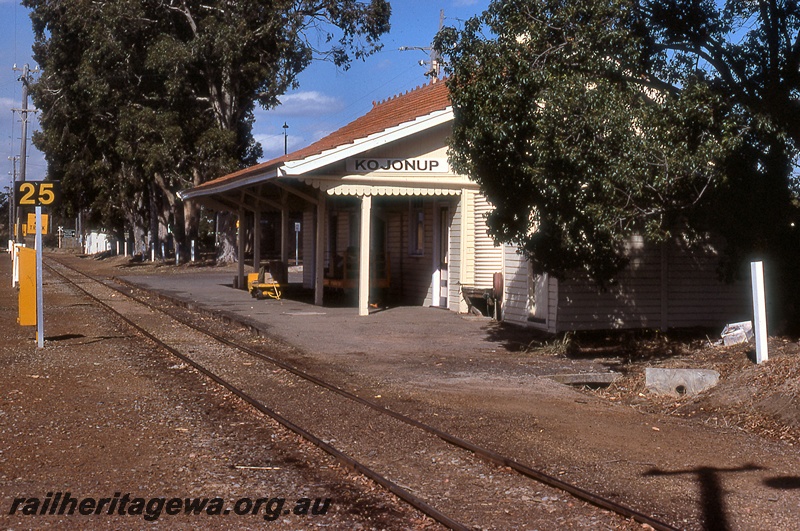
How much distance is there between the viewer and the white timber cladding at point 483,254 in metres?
18.9

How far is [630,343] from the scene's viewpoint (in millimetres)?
15062

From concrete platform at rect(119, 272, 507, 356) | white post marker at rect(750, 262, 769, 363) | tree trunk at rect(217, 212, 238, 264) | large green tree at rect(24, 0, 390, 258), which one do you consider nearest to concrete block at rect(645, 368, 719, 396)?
white post marker at rect(750, 262, 769, 363)

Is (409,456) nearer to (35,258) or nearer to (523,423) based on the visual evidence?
(523,423)

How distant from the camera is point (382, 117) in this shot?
24359mm

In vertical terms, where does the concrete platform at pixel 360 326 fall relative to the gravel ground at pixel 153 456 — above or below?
above

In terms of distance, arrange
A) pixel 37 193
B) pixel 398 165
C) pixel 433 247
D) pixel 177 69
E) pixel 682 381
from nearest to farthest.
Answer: pixel 682 381
pixel 37 193
pixel 398 165
pixel 433 247
pixel 177 69

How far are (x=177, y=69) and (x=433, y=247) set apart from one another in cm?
1830

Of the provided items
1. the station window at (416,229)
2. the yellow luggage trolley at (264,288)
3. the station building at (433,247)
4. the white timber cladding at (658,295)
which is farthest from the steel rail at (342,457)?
the yellow luggage trolley at (264,288)

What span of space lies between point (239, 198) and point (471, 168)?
1511 cm

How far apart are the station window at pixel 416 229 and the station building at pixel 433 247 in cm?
3

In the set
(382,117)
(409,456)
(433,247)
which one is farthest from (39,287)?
(382,117)

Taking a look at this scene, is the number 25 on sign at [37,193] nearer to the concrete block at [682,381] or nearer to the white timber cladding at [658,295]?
the white timber cladding at [658,295]

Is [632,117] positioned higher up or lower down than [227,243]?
higher up

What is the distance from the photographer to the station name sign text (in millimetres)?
18422
